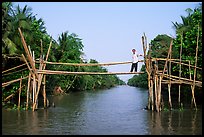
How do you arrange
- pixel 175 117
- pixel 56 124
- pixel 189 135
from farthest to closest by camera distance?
1. pixel 175 117
2. pixel 56 124
3. pixel 189 135

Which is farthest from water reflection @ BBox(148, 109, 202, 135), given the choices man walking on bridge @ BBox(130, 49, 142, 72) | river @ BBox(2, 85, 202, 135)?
man walking on bridge @ BBox(130, 49, 142, 72)

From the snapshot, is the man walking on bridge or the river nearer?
the river

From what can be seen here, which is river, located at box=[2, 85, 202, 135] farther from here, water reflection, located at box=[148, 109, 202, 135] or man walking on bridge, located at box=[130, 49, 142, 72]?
man walking on bridge, located at box=[130, 49, 142, 72]

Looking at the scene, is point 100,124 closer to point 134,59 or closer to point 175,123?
point 175,123

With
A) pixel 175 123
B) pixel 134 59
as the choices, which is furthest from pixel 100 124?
pixel 134 59

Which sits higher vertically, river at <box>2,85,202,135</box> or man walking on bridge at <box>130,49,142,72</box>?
man walking on bridge at <box>130,49,142,72</box>

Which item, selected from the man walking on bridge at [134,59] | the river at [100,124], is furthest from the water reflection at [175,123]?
the man walking on bridge at [134,59]

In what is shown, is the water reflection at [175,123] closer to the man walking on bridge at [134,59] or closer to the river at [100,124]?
the river at [100,124]

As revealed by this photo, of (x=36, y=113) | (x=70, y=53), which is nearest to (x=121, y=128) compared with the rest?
(x=36, y=113)

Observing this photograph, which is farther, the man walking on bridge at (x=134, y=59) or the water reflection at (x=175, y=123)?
the man walking on bridge at (x=134, y=59)

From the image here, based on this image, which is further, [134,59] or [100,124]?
[134,59]

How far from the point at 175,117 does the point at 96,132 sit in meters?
5.02

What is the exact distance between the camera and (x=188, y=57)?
19.8 metres

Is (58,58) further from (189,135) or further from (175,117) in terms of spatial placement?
(189,135)
